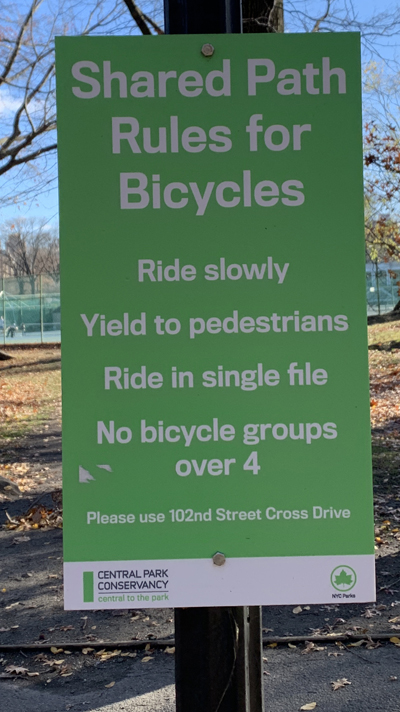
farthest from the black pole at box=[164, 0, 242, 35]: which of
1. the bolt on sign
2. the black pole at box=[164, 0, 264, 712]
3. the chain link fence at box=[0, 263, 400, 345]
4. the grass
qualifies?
the chain link fence at box=[0, 263, 400, 345]

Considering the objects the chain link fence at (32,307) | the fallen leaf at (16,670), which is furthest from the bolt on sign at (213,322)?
the chain link fence at (32,307)

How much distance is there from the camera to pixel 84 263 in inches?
74.6

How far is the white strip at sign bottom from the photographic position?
73.1 inches

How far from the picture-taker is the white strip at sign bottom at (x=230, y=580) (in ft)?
6.09

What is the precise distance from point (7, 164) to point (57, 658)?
17.3 m

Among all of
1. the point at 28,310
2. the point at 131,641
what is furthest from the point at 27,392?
the point at 28,310

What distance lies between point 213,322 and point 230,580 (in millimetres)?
693

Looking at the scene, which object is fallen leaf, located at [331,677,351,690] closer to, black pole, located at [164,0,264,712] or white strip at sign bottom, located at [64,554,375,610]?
black pole, located at [164,0,264,712]

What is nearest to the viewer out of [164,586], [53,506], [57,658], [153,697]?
[164,586]

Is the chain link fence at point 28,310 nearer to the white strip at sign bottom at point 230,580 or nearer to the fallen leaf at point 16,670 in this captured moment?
the fallen leaf at point 16,670

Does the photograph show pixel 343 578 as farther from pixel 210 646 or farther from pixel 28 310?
pixel 28 310

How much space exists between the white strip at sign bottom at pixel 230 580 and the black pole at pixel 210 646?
0.14 meters

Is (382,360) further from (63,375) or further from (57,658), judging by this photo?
(63,375)

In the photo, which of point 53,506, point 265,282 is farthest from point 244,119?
point 53,506
